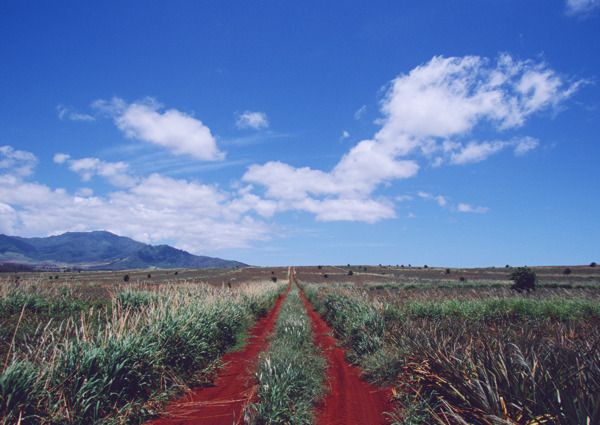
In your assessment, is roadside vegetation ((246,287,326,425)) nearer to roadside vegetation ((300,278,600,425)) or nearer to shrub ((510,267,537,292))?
roadside vegetation ((300,278,600,425))

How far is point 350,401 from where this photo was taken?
5.77m

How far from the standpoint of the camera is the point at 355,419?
4.97 m

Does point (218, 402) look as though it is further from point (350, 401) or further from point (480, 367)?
point (480, 367)

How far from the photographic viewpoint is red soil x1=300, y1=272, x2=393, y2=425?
5000mm

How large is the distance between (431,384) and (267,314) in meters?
15.8

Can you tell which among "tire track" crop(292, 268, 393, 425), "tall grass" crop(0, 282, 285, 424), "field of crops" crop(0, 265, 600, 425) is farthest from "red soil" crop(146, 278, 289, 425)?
"tire track" crop(292, 268, 393, 425)

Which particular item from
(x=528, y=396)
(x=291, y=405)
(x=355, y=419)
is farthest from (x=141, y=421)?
(x=528, y=396)

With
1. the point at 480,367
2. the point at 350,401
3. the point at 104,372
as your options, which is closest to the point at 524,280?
the point at 350,401

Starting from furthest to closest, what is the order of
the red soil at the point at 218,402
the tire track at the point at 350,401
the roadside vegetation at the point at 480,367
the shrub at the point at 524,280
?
the shrub at the point at 524,280 → the tire track at the point at 350,401 → the red soil at the point at 218,402 → the roadside vegetation at the point at 480,367

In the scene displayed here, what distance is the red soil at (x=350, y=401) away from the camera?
5000mm

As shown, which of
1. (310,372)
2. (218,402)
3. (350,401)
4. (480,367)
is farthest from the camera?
(310,372)

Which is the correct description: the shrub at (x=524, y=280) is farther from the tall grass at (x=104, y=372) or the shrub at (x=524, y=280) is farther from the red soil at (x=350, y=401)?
the tall grass at (x=104, y=372)

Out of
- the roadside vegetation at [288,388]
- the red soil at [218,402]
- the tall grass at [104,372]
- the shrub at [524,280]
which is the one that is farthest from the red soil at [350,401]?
the shrub at [524,280]

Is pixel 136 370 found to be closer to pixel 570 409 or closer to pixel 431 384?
pixel 431 384
